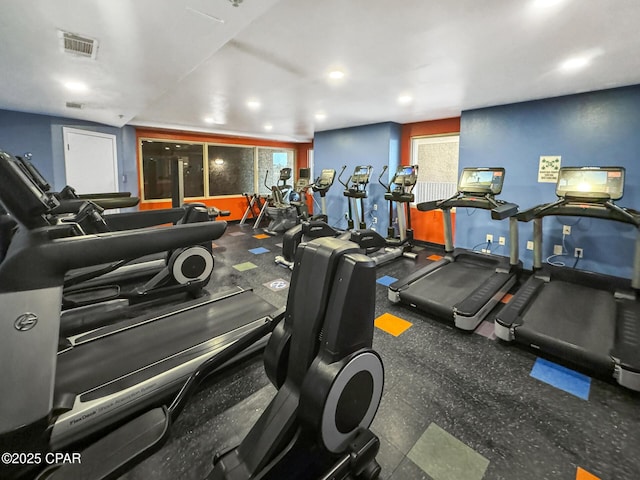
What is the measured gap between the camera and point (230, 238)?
635 cm

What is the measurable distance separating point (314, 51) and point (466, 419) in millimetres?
2927

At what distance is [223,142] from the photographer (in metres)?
7.92

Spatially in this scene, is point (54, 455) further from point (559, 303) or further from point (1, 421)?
point (559, 303)

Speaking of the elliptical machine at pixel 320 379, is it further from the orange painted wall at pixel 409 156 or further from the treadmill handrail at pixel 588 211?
the orange painted wall at pixel 409 156

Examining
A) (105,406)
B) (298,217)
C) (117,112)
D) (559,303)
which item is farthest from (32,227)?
(298,217)

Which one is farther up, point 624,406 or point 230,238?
point 230,238

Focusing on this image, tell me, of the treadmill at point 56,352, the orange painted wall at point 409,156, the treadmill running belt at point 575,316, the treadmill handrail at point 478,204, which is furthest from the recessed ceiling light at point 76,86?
the orange painted wall at point 409,156

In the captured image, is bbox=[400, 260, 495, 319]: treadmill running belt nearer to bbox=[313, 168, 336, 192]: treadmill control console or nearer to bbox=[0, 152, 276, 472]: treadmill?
bbox=[0, 152, 276, 472]: treadmill

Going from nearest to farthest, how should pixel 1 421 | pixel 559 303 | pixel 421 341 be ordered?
pixel 1 421 < pixel 421 341 < pixel 559 303

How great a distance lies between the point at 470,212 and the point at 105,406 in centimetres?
509

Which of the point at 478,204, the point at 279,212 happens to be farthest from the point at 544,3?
the point at 279,212

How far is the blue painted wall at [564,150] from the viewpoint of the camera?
3.46 m

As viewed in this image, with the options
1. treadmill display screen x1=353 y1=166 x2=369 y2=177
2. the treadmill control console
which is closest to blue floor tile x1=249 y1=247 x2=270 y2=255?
the treadmill control console

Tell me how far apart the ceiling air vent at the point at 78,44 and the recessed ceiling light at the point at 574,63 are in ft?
13.0
